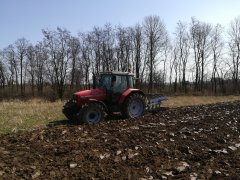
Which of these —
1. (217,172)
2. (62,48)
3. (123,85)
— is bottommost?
(217,172)

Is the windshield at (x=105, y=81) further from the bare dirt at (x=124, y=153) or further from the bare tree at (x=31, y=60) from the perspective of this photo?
the bare tree at (x=31, y=60)

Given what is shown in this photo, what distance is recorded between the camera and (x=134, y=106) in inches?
631

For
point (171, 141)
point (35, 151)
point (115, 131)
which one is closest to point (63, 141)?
point (35, 151)

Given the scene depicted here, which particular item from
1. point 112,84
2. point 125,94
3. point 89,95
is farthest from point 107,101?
point 89,95

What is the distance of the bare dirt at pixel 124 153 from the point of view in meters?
7.26

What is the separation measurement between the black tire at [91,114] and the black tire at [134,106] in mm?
1546

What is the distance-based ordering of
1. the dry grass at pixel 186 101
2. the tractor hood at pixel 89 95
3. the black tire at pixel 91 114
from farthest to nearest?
the dry grass at pixel 186 101, the tractor hood at pixel 89 95, the black tire at pixel 91 114

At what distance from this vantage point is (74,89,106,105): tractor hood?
47.1ft

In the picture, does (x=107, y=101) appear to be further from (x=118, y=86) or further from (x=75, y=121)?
(x=75, y=121)

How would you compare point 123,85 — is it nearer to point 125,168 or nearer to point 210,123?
point 210,123

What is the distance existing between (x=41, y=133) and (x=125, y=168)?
4.17 metres

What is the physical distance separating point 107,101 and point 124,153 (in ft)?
21.9

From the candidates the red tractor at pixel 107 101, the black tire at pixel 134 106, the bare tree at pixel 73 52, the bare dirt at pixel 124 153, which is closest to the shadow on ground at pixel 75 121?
the red tractor at pixel 107 101

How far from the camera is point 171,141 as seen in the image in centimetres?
995
